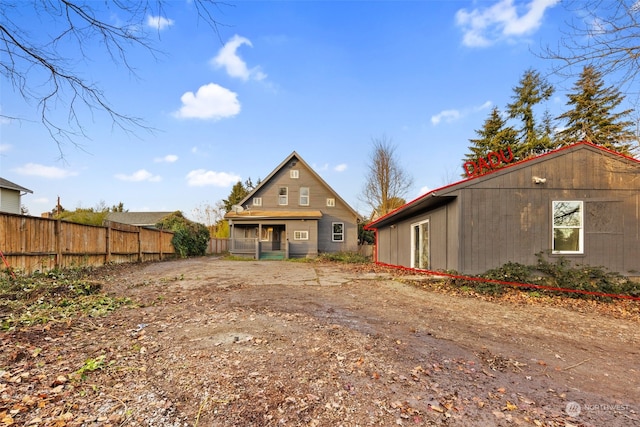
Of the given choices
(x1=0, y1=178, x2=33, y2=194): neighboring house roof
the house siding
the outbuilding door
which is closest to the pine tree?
the outbuilding door

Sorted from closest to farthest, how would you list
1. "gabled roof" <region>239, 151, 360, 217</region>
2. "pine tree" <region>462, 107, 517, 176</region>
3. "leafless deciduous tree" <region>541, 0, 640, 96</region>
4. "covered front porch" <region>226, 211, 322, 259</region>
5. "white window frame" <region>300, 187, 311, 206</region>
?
1. "leafless deciduous tree" <region>541, 0, 640, 96</region>
2. "covered front porch" <region>226, 211, 322, 259</region>
3. "gabled roof" <region>239, 151, 360, 217</region>
4. "white window frame" <region>300, 187, 311, 206</region>
5. "pine tree" <region>462, 107, 517, 176</region>

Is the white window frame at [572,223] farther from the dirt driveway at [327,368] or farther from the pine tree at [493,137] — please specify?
the pine tree at [493,137]

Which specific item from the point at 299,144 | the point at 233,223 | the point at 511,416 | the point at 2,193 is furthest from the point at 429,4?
the point at 2,193

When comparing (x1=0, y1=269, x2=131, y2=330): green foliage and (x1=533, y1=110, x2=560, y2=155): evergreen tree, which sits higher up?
(x1=533, y1=110, x2=560, y2=155): evergreen tree

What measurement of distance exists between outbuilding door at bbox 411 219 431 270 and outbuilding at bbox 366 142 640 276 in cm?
234

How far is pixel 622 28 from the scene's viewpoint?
13.0 ft

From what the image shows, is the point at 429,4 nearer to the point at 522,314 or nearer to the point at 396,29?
the point at 396,29

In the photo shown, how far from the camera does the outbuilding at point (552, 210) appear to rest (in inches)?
309

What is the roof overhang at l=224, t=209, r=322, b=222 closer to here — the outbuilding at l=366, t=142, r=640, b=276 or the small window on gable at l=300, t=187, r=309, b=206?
the small window on gable at l=300, t=187, r=309, b=206

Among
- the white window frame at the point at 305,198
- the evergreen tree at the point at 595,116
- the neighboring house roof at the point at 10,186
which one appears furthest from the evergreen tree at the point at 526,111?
the neighboring house roof at the point at 10,186

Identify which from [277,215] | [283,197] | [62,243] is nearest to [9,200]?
[62,243]

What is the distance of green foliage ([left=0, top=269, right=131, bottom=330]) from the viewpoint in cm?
411

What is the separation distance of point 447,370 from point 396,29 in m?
8.37

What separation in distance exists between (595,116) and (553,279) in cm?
1624
